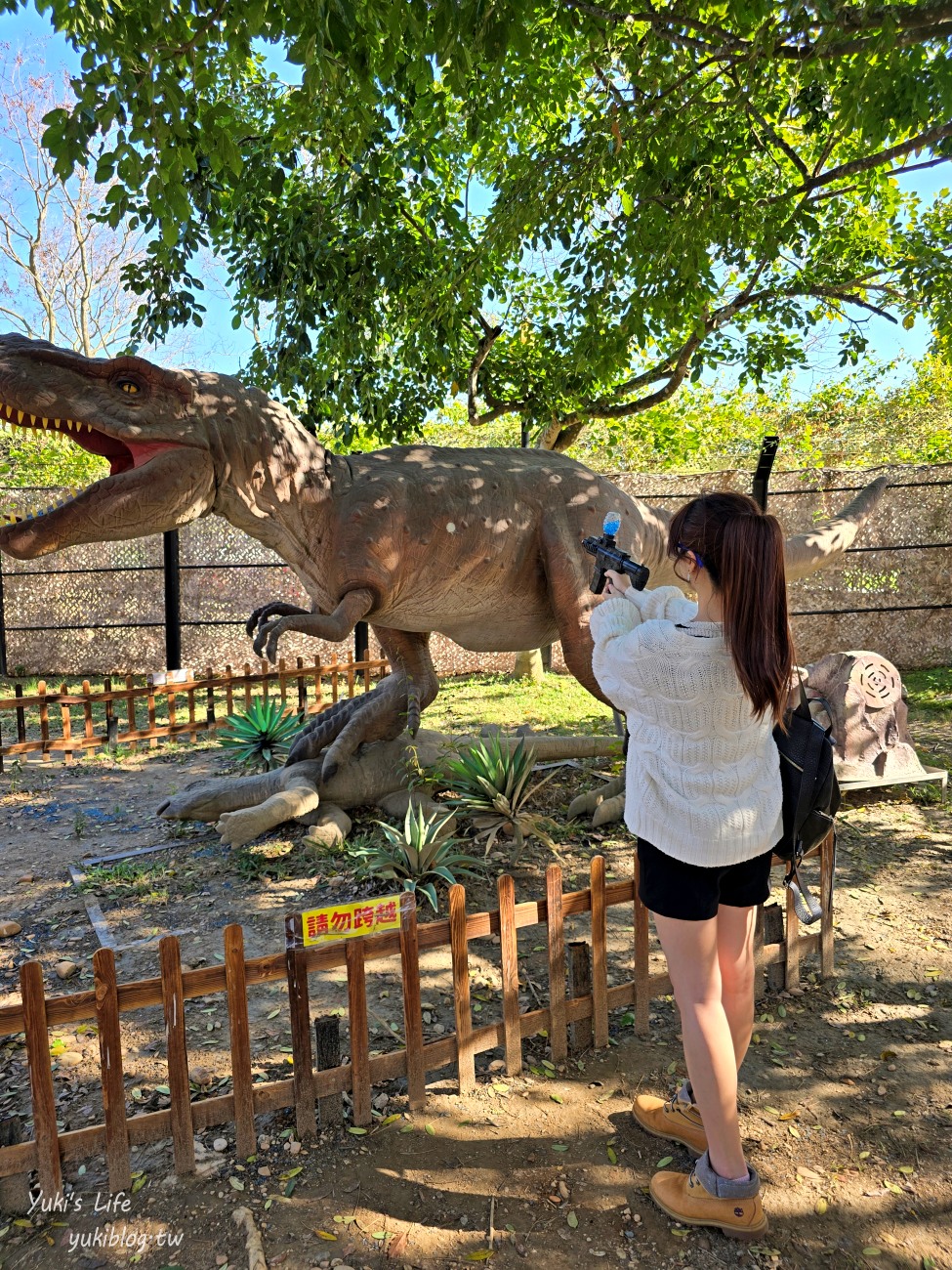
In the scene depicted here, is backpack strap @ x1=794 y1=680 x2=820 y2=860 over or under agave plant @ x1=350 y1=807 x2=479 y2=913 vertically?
over

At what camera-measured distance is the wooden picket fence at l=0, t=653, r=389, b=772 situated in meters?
6.65

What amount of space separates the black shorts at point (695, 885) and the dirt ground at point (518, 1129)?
2.58 feet

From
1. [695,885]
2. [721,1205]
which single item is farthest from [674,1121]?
[695,885]

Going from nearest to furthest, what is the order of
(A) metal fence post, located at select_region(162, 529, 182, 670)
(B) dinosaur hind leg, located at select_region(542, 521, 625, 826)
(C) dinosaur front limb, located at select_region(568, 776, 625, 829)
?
1. (B) dinosaur hind leg, located at select_region(542, 521, 625, 826)
2. (C) dinosaur front limb, located at select_region(568, 776, 625, 829)
3. (A) metal fence post, located at select_region(162, 529, 182, 670)

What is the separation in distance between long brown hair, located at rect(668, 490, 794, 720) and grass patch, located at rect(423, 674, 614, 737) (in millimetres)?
5136

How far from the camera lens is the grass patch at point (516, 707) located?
7570 millimetres

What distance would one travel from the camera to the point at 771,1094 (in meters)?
2.38

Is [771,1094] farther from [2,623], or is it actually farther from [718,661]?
[2,623]

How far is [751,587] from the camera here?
5.38 ft

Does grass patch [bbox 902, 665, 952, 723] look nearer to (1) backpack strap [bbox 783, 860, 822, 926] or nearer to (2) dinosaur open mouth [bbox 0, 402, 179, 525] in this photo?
(1) backpack strap [bbox 783, 860, 822, 926]

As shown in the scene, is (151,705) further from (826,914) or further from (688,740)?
(688,740)

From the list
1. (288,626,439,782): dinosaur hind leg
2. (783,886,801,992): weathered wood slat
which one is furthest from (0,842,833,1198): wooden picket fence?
(288,626,439,782): dinosaur hind leg

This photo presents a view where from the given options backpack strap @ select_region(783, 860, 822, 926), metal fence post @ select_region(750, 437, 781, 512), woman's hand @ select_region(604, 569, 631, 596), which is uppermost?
metal fence post @ select_region(750, 437, 781, 512)

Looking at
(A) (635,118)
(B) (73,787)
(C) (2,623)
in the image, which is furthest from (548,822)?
(C) (2,623)
